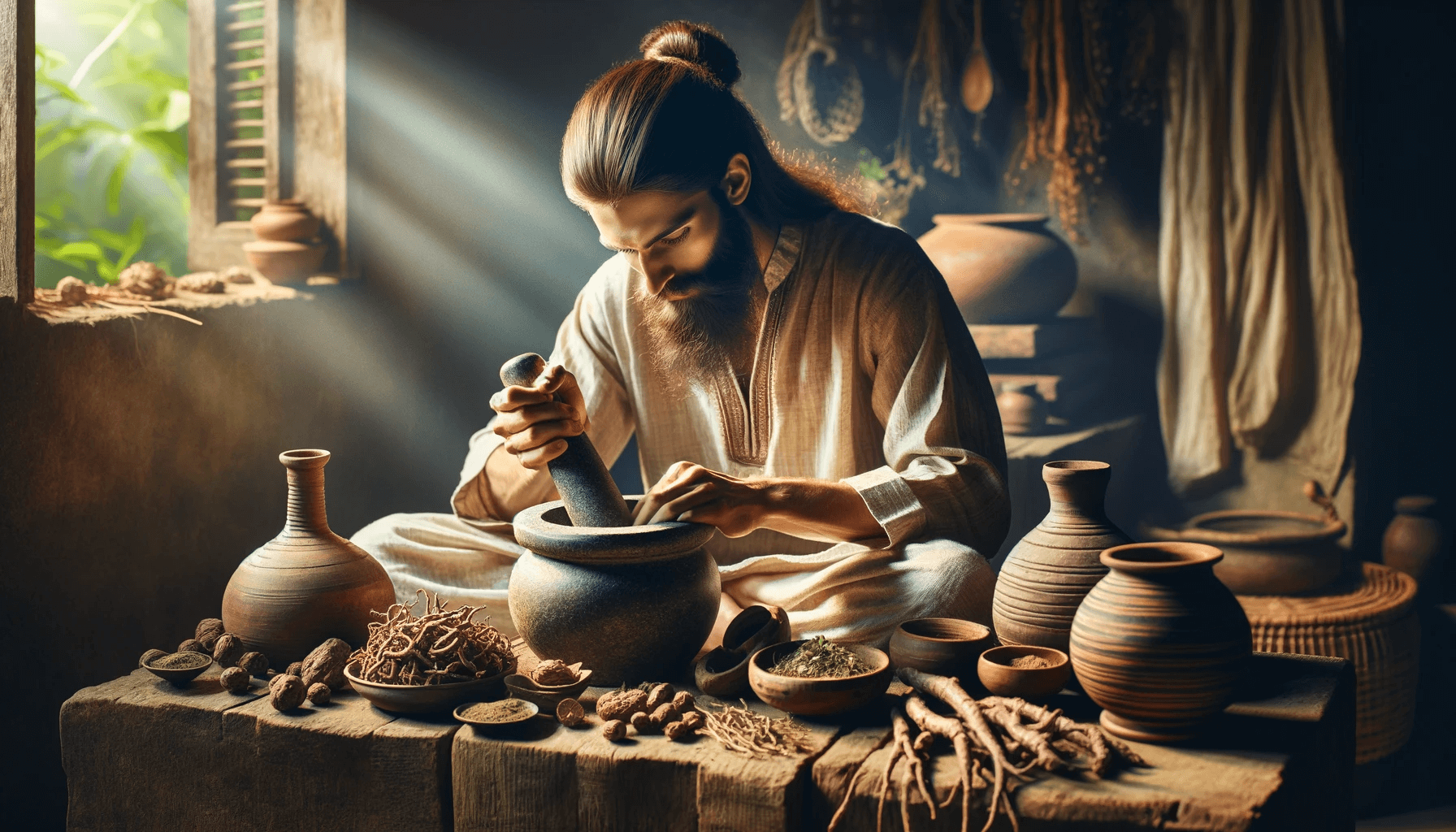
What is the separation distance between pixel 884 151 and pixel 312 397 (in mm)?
2711

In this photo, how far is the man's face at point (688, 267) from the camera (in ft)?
8.72

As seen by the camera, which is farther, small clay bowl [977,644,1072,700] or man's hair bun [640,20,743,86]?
man's hair bun [640,20,743,86]

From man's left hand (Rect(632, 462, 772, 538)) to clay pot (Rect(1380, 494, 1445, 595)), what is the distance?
A: 3061mm

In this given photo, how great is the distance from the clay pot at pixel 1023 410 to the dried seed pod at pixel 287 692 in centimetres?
316

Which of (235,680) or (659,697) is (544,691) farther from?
(235,680)

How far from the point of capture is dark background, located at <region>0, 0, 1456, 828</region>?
3.08 metres

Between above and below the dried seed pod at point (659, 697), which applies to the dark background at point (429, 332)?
above

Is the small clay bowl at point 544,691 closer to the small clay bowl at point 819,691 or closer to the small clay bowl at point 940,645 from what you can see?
the small clay bowl at point 819,691

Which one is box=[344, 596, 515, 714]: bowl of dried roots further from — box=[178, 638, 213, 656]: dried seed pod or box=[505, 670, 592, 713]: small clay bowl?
box=[178, 638, 213, 656]: dried seed pod

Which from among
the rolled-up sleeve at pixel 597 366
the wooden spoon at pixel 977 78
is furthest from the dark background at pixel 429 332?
the rolled-up sleeve at pixel 597 366

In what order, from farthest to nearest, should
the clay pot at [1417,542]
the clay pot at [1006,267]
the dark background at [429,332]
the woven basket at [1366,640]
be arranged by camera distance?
the clay pot at [1006,267] → the clay pot at [1417,542] → the woven basket at [1366,640] → the dark background at [429,332]

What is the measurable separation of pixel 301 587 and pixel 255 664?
17 cm

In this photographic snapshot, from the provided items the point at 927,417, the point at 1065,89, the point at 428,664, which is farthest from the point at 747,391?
the point at 1065,89

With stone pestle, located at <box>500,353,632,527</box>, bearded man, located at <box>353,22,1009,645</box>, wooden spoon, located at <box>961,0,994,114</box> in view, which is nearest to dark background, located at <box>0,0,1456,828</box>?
wooden spoon, located at <box>961,0,994,114</box>
